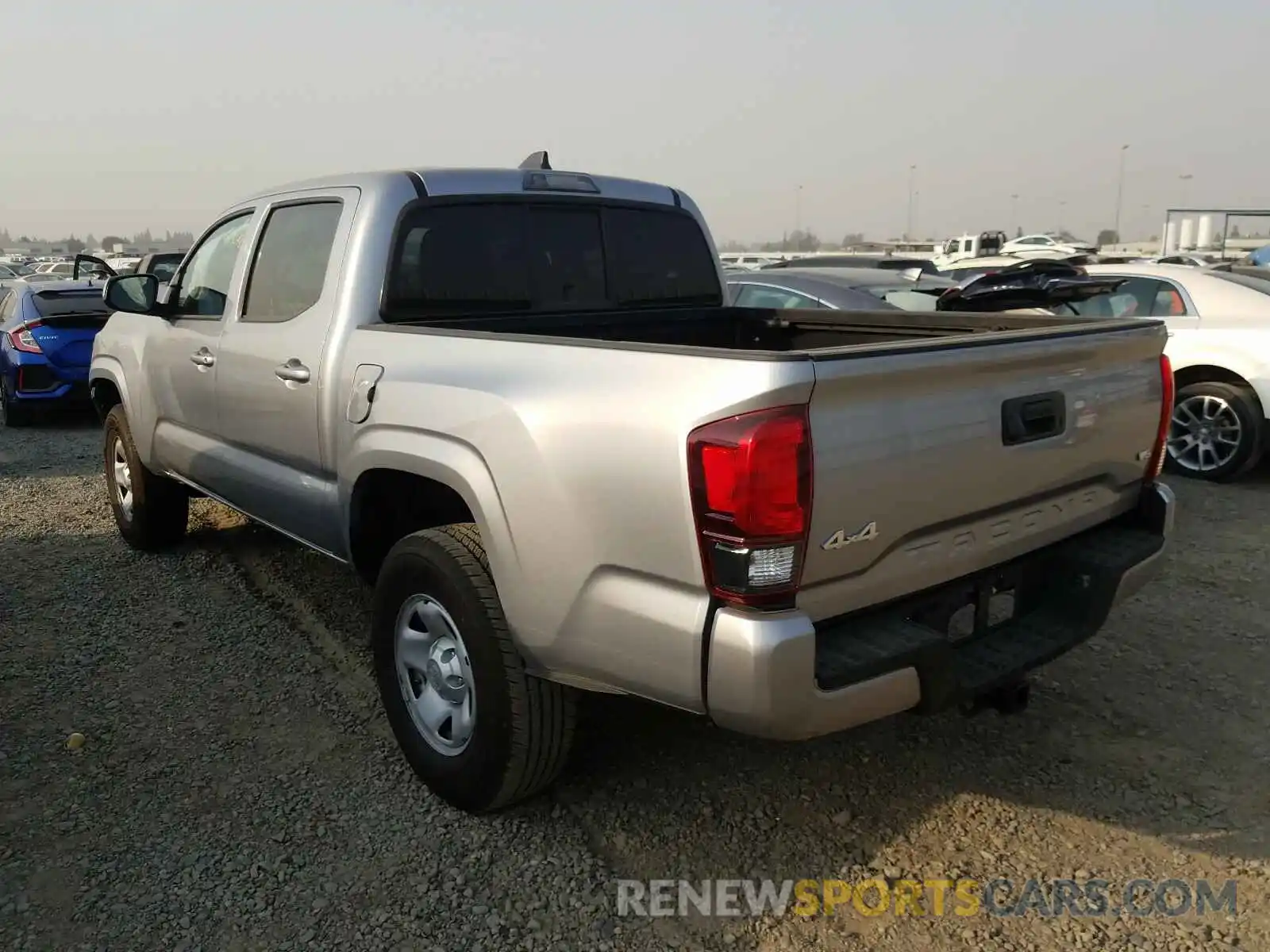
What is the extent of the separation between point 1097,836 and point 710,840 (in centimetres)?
114

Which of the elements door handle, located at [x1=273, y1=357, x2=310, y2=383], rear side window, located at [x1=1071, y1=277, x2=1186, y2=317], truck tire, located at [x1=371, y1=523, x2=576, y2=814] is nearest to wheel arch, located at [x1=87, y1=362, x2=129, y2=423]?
door handle, located at [x1=273, y1=357, x2=310, y2=383]

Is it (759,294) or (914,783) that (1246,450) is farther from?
(914,783)

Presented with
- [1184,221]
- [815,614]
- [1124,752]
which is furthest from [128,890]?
[1184,221]

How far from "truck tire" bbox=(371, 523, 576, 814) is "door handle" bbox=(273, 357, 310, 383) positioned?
89cm

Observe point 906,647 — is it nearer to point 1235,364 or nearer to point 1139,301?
point 1235,364

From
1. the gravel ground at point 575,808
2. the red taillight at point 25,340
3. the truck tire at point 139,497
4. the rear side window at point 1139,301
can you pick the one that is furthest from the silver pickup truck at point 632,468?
the red taillight at point 25,340

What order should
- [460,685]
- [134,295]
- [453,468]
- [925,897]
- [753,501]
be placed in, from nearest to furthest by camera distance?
[753,501] < [925,897] < [453,468] < [460,685] < [134,295]

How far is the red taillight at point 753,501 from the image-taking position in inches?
84.6

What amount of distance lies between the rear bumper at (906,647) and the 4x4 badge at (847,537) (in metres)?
0.17

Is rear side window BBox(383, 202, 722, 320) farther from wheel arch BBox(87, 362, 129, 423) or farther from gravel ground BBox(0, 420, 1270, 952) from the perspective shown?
wheel arch BBox(87, 362, 129, 423)

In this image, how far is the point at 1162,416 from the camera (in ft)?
10.5

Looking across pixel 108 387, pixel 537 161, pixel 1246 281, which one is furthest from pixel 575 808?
pixel 1246 281

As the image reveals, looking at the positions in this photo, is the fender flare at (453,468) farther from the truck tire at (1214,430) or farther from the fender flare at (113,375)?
the truck tire at (1214,430)

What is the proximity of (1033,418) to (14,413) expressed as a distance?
10590 millimetres
